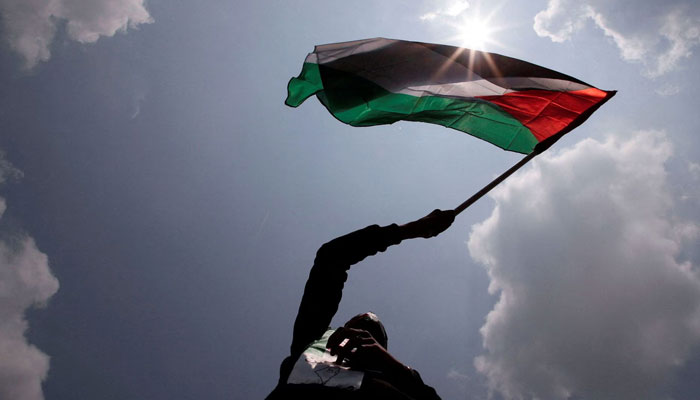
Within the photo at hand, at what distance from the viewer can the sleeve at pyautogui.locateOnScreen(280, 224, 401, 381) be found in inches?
126

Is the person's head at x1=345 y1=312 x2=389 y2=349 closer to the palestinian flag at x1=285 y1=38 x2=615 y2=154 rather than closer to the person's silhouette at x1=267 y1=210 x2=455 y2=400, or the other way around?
the person's silhouette at x1=267 y1=210 x2=455 y2=400

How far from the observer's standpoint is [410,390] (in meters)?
2.79

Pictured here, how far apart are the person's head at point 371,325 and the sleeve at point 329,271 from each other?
47 cm

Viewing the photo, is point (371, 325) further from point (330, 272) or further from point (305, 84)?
point (305, 84)

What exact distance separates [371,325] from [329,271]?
882mm

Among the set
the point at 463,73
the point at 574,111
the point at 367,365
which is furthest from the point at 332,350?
the point at 574,111

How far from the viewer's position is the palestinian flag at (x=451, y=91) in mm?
4867

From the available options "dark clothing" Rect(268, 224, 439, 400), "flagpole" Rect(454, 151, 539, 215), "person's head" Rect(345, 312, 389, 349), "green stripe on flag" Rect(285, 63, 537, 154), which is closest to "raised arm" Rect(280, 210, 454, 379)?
"dark clothing" Rect(268, 224, 439, 400)

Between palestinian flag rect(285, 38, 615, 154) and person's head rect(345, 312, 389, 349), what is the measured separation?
8.62 feet

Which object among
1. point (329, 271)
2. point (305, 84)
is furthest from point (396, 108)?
point (329, 271)

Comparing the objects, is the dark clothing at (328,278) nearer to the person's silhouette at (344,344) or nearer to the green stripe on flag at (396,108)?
the person's silhouette at (344,344)

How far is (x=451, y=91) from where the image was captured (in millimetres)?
5434

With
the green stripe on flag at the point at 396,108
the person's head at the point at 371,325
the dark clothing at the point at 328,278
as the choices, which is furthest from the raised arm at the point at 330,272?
the green stripe on flag at the point at 396,108

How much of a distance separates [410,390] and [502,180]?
2849mm
